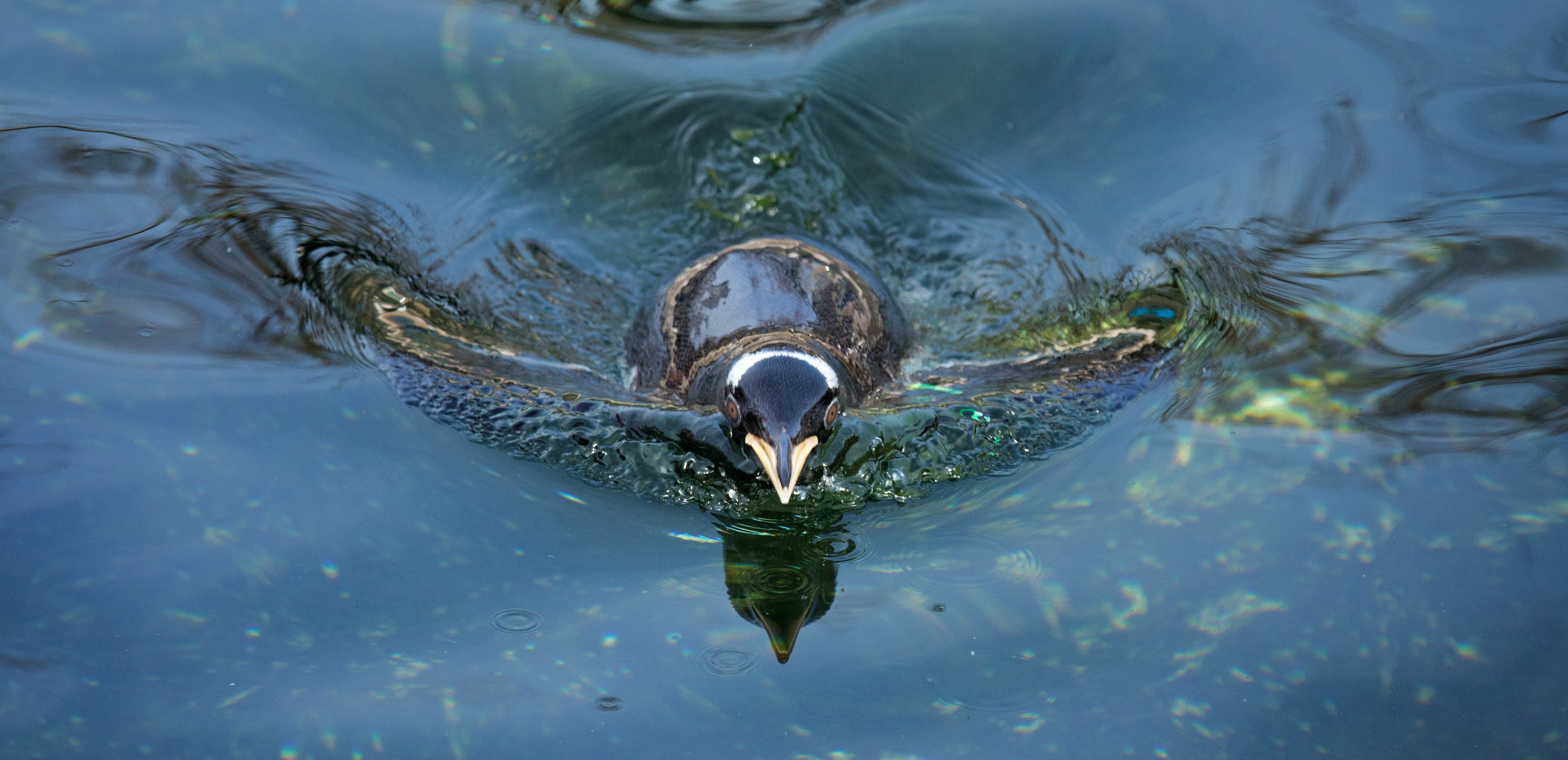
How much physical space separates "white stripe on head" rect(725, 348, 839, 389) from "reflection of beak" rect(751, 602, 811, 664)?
95 cm

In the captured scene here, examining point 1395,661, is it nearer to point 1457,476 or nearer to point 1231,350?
point 1457,476

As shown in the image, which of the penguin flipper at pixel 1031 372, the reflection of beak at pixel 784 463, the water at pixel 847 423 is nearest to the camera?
the water at pixel 847 423

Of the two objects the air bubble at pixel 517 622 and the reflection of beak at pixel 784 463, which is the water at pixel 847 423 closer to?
the air bubble at pixel 517 622

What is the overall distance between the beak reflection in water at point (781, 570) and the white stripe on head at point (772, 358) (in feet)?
1.30

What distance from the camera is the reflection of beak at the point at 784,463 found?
13.5ft

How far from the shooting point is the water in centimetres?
354

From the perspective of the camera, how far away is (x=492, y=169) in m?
6.18

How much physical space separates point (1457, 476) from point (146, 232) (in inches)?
225

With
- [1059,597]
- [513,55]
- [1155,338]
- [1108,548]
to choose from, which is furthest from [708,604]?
[513,55]

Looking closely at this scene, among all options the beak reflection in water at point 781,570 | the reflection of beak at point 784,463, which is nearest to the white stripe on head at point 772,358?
the reflection of beak at point 784,463

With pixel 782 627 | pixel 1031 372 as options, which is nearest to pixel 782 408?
pixel 782 627

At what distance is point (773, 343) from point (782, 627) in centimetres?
134

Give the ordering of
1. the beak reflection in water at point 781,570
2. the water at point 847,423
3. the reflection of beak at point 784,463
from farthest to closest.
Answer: the reflection of beak at point 784,463 → the beak reflection in water at point 781,570 → the water at point 847,423

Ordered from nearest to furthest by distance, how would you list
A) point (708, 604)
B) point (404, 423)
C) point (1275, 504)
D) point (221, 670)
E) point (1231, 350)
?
point (221, 670)
point (708, 604)
point (1275, 504)
point (404, 423)
point (1231, 350)
